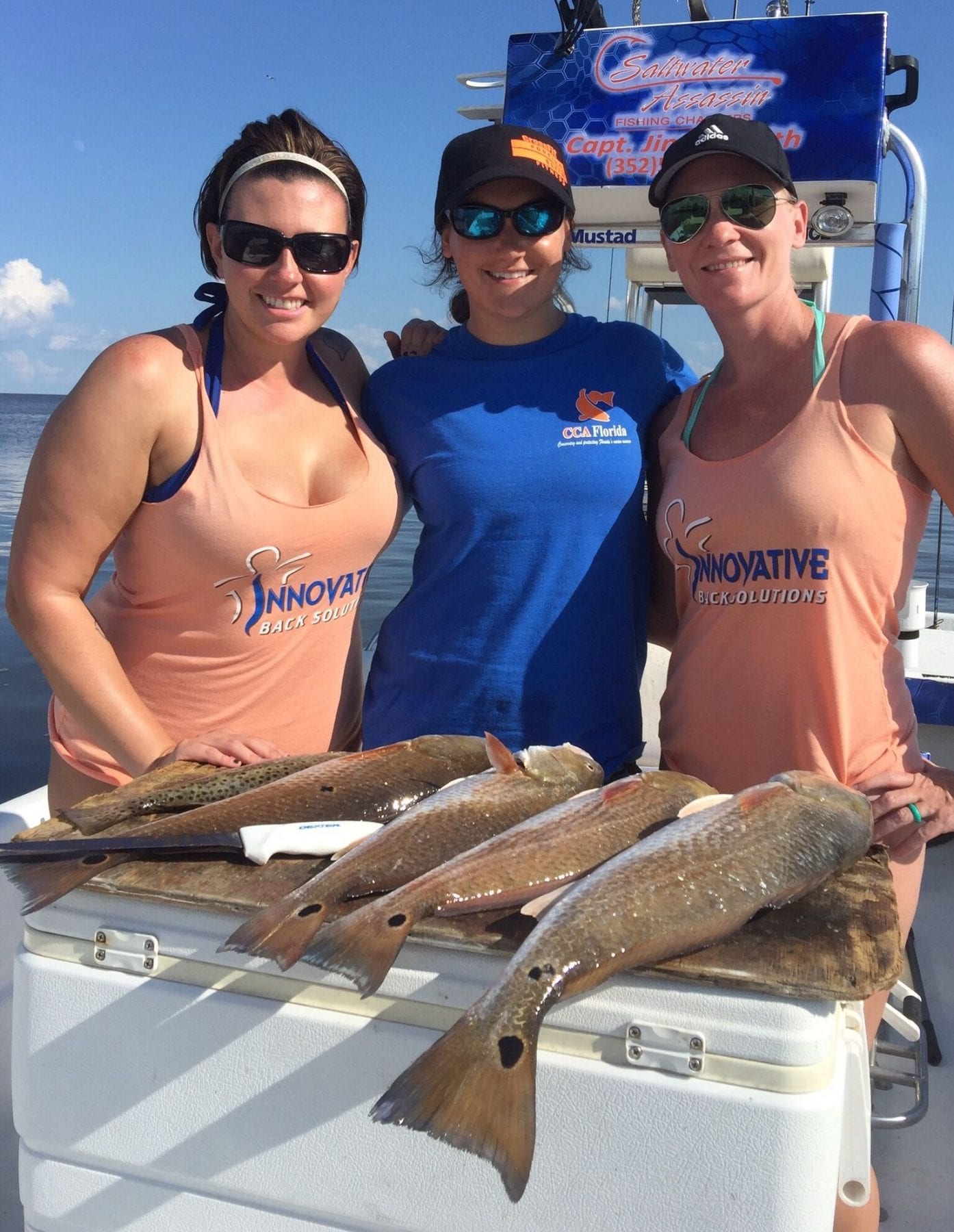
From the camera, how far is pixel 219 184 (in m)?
2.78

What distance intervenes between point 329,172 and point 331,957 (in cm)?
215

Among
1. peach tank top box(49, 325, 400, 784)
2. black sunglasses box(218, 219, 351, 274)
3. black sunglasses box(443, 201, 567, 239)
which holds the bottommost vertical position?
peach tank top box(49, 325, 400, 784)

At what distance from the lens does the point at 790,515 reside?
2.35 m

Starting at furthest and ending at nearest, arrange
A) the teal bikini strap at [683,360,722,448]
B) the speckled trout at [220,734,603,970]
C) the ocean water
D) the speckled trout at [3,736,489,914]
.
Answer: the ocean water < the teal bikini strap at [683,360,722,448] < the speckled trout at [3,736,489,914] < the speckled trout at [220,734,603,970]

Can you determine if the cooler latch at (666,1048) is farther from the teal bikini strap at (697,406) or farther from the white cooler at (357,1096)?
the teal bikini strap at (697,406)

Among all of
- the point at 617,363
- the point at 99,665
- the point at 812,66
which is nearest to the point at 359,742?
the point at 99,665

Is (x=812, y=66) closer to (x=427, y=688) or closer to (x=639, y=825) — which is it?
(x=427, y=688)

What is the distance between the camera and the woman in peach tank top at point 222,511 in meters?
A: 2.53

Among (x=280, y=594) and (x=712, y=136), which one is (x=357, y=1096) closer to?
(x=280, y=594)

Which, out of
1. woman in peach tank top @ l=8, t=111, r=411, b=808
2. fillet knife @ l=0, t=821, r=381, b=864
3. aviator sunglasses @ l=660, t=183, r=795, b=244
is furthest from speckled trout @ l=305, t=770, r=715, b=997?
aviator sunglasses @ l=660, t=183, r=795, b=244

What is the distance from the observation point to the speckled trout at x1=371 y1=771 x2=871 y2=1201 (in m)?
1.31

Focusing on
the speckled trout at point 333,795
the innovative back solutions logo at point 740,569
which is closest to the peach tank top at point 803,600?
the innovative back solutions logo at point 740,569

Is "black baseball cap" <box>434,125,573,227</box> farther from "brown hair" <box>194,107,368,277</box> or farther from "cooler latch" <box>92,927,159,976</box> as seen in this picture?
"cooler latch" <box>92,927,159,976</box>

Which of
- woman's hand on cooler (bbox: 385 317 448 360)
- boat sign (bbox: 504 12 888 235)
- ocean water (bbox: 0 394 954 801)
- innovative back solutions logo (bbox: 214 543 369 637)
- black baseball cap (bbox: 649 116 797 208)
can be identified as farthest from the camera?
ocean water (bbox: 0 394 954 801)
